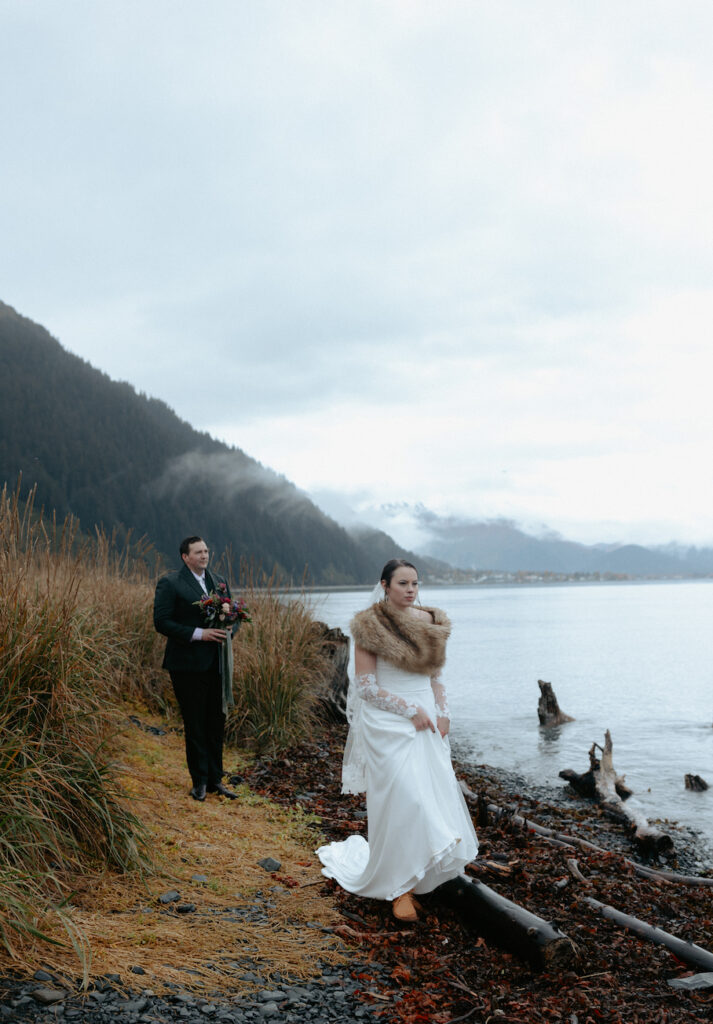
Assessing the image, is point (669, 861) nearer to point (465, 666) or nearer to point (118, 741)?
point (118, 741)

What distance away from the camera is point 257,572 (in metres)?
12.1

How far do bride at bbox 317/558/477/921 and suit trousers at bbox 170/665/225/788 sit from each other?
2.17 metres

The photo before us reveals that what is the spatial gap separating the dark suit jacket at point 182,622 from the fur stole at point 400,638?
2.56 m

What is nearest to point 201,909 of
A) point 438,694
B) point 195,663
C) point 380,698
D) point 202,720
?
point 380,698

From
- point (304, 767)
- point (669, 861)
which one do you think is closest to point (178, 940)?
point (304, 767)

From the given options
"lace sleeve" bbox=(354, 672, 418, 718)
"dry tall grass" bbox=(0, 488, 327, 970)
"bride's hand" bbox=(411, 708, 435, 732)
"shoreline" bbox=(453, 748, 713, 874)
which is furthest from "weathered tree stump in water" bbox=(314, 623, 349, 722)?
"bride's hand" bbox=(411, 708, 435, 732)

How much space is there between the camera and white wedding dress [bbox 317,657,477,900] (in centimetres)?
470

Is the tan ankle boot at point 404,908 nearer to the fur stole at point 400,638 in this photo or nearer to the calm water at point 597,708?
the fur stole at point 400,638

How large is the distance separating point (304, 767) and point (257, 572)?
13.1 feet

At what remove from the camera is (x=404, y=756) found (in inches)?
193

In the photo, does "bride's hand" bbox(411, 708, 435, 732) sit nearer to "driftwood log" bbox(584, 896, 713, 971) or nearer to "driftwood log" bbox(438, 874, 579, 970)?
"driftwood log" bbox(438, 874, 579, 970)

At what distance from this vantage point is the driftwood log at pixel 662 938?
4391 mm

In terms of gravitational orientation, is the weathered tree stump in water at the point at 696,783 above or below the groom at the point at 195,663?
below

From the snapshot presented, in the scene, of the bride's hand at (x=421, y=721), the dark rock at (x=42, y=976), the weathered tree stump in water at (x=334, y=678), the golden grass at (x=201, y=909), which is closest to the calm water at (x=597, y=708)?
the weathered tree stump in water at (x=334, y=678)
